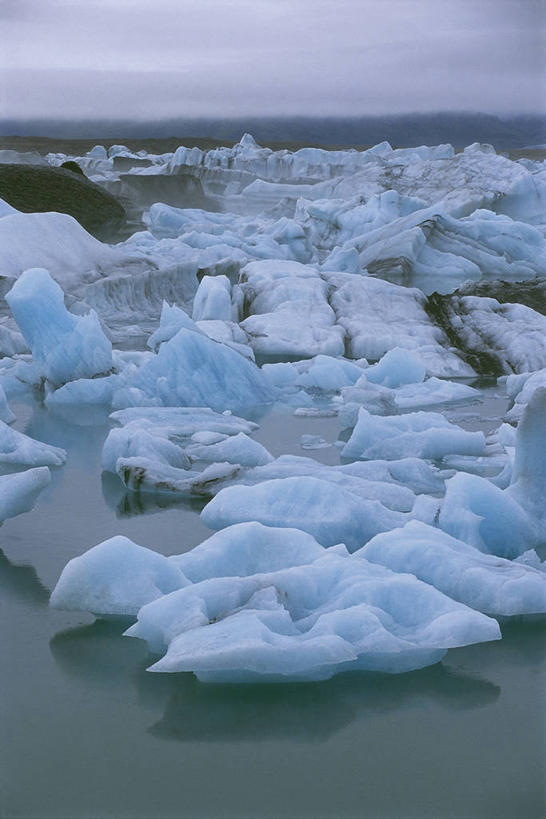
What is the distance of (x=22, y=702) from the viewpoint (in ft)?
9.02

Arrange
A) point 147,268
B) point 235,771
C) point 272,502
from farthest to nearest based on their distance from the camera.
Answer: point 147,268
point 272,502
point 235,771

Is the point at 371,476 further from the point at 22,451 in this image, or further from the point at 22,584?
the point at 22,584

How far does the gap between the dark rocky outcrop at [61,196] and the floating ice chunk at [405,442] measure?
11.3 meters

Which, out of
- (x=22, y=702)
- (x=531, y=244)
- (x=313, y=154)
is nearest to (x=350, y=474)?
(x=22, y=702)

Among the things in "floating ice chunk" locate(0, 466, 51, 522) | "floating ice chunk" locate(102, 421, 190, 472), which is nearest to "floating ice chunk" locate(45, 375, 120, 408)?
"floating ice chunk" locate(102, 421, 190, 472)

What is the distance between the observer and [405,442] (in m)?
5.28

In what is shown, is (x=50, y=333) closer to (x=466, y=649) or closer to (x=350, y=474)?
(x=350, y=474)

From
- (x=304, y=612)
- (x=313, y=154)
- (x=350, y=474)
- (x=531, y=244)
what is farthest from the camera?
(x=313, y=154)

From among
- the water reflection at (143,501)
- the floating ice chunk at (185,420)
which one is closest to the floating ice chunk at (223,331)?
the floating ice chunk at (185,420)

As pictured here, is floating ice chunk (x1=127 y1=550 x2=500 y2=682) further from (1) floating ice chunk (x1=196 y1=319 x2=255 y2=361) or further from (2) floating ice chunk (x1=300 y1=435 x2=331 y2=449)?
(1) floating ice chunk (x1=196 y1=319 x2=255 y2=361)

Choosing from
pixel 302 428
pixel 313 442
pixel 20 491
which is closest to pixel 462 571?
pixel 20 491

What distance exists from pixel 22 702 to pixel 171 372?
392 centimetres

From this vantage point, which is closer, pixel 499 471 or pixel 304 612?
pixel 304 612

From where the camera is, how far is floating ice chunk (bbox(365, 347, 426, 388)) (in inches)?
280
